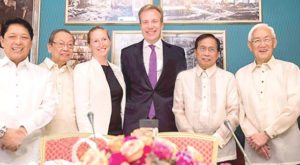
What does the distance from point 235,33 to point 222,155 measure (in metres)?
1.29

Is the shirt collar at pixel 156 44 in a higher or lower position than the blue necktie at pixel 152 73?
higher

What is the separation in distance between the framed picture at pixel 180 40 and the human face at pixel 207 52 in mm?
554

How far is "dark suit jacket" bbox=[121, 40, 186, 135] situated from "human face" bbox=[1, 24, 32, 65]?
795 mm

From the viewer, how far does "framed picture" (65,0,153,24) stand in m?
3.60

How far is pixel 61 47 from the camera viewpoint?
2971mm

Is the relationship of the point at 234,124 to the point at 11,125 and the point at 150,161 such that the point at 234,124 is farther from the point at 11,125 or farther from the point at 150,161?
the point at 150,161

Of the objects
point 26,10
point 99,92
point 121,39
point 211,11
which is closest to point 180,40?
point 211,11

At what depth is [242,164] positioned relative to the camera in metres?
3.05

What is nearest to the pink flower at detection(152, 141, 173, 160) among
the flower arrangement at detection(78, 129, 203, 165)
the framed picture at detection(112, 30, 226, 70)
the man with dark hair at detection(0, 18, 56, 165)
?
the flower arrangement at detection(78, 129, 203, 165)

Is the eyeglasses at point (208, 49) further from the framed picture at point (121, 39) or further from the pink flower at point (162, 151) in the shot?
the pink flower at point (162, 151)

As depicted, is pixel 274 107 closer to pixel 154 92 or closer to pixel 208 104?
pixel 208 104

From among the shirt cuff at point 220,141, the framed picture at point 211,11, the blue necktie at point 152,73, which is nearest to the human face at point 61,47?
the blue necktie at point 152,73

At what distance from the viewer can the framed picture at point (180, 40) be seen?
11.6 feet

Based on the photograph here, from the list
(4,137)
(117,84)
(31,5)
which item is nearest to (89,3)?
(31,5)
